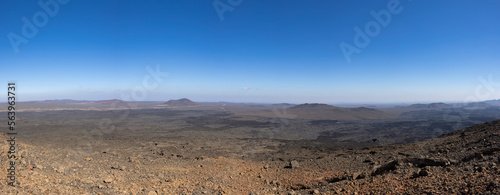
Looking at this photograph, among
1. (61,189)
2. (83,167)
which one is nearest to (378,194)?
(61,189)

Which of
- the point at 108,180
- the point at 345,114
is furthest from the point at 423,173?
the point at 345,114

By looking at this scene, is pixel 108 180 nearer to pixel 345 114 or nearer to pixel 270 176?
pixel 270 176

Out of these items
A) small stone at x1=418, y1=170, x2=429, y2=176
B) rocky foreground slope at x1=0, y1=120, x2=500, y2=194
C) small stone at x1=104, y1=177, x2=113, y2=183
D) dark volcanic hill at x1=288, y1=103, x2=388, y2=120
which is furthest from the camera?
dark volcanic hill at x1=288, y1=103, x2=388, y2=120

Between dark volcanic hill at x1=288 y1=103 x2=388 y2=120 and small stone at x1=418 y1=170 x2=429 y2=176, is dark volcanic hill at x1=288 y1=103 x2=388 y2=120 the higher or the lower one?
the lower one

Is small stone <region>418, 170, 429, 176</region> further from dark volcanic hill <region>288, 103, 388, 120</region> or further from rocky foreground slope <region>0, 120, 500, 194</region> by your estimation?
dark volcanic hill <region>288, 103, 388, 120</region>

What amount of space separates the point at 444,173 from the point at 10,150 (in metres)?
12.7

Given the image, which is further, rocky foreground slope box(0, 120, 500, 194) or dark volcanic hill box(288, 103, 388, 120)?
dark volcanic hill box(288, 103, 388, 120)

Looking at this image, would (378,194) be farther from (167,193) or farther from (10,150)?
(10,150)

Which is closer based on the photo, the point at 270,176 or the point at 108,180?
the point at 108,180

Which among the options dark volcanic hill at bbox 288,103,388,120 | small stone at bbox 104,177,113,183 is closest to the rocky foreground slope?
small stone at bbox 104,177,113,183

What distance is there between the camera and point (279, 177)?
9.05m

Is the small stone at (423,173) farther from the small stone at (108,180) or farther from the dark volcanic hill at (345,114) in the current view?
the dark volcanic hill at (345,114)

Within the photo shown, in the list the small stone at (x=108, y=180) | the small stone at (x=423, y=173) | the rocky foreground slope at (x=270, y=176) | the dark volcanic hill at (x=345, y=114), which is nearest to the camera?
the rocky foreground slope at (x=270, y=176)

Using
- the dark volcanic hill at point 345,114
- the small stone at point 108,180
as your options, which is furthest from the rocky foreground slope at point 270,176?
Result: the dark volcanic hill at point 345,114
